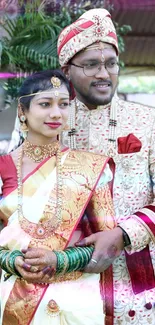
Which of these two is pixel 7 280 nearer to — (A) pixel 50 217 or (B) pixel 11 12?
(A) pixel 50 217

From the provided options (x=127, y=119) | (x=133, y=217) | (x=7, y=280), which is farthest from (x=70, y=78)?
(x=7, y=280)

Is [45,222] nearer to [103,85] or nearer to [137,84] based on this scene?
[103,85]

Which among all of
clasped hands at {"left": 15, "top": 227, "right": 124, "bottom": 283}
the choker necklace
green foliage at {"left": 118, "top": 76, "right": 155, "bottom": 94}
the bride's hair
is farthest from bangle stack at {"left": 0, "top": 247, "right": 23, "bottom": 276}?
green foliage at {"left": 118, "top": 76, "right": 155, "bottom": 94}

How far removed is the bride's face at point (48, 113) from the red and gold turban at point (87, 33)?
141 mm

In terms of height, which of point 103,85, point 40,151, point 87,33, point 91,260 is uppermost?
point 87,33

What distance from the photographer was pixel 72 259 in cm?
152

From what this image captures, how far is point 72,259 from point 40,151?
0.24 meters

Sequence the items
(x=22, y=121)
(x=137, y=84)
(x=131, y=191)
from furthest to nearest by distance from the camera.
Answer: (x=137, y=84)
(x=131, y=191)
(x=22, y=121)

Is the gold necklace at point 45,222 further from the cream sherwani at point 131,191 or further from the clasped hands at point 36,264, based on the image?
the cream sherwani at point 131,191

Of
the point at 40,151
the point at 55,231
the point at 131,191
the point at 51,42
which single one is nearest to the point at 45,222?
the point at 55,231

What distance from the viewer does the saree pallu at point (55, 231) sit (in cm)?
155

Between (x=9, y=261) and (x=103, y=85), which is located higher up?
(x=103, y=85)

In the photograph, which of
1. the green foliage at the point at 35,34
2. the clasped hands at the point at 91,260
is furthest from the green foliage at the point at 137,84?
the clasped hands at the point at 91,260

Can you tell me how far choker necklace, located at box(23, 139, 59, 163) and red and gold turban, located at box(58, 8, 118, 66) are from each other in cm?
23
